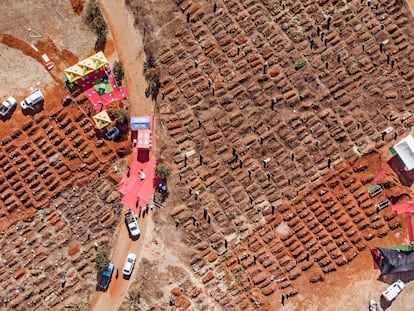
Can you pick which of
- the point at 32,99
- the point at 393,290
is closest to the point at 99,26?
the point at 32,99

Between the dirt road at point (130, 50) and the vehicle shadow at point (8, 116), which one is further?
the dirt road at point (130, 50)

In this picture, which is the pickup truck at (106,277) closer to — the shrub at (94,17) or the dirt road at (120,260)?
the dirt road at (120,260)

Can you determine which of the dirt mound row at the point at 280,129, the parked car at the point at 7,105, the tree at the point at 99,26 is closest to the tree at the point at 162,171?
the dirt mound row at the point at 280,129

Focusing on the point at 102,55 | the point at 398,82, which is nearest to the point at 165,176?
the point at 102,55

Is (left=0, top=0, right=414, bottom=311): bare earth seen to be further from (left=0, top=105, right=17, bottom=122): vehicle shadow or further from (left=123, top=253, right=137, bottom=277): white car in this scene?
(left=0, top=105, right=17, bottom=122): vehicle shadow

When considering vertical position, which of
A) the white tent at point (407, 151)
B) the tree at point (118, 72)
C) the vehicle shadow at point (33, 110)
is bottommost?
the white tent at point (407, 151)

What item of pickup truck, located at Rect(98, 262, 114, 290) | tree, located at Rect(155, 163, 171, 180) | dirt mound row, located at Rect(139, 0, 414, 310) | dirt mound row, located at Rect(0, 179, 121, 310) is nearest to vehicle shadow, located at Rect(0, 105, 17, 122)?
dirt mound row, located at Rect(0, 179, 121, 310)
